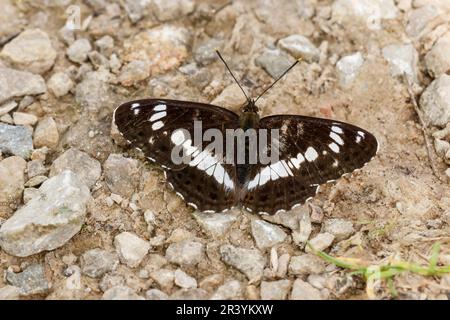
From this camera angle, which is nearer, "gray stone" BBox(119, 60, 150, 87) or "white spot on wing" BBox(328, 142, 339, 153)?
"white spot on wing" BBox(328, 142, 339, 153)

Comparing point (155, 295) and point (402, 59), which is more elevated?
point (402, 59)

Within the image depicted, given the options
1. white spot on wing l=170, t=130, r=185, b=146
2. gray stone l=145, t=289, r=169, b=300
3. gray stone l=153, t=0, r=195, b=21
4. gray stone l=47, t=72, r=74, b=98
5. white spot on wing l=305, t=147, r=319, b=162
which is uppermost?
gray stone l=153, t=0, r=195, b=21

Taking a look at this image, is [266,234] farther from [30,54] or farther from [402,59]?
[30,54]

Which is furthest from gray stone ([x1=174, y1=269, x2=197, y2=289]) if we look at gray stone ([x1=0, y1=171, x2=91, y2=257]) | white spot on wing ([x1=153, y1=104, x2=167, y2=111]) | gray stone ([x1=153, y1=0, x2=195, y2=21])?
gray stone ([x1=153, y1=0, x2=195, y2=21])

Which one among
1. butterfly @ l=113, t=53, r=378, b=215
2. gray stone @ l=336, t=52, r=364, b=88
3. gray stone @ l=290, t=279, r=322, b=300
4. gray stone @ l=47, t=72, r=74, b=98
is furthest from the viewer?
gray stone @ l=336, t=52, r=364, b=88

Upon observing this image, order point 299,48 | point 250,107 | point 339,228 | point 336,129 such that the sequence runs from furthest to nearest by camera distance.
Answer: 1. point 299,48
2. point 250,107
3. point 336,129
4. point 339,228

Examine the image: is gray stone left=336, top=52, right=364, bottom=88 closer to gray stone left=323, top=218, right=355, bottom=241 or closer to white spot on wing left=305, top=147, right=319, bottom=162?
white spot on wing left=305, top=147, right=319, bottom=162

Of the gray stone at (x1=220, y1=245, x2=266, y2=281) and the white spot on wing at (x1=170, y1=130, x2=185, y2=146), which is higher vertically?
the white spot on wing at (x1=170, y1=130, x2=185, y2=146)

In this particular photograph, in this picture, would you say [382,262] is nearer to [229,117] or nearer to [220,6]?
[229,117]

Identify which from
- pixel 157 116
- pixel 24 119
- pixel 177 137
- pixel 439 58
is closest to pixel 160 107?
pixel 157 116
